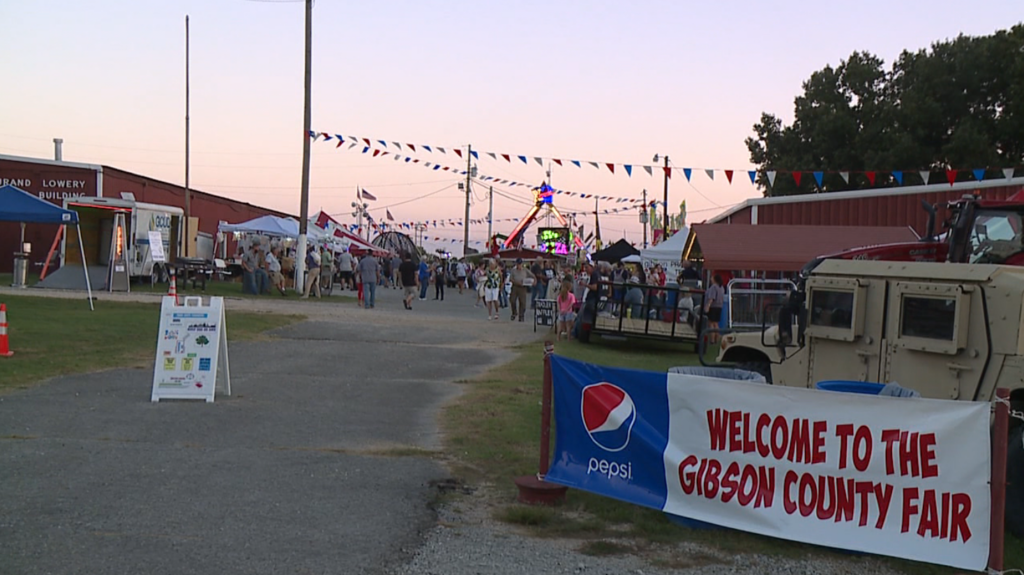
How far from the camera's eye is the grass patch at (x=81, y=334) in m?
13.1

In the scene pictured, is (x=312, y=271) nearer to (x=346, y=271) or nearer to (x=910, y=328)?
(x=346, y=271)

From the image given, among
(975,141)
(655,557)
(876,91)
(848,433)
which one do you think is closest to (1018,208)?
(848,433)

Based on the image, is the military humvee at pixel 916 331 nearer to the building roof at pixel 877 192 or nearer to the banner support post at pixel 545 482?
the banner support post at pixel 545 482

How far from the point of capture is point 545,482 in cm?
720

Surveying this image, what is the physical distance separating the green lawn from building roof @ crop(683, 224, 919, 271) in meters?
10.2

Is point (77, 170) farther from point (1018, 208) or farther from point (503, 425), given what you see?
point (1018, 208)

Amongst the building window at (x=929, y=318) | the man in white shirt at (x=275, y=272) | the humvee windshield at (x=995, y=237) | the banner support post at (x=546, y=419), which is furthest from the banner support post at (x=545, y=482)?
the man in white shirt at (x=275, y=272)

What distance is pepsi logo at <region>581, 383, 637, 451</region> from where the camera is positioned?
22.7ft

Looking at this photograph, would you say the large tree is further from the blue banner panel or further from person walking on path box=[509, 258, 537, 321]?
the blue banner panel

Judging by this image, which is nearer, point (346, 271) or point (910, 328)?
point (910, 328)

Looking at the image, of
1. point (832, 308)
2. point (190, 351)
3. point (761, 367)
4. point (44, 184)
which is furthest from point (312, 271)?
point (832, 308)

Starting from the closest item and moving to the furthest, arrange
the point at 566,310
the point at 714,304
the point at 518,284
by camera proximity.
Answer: the point at 714,304
the point at 566,310
the point at 518,284

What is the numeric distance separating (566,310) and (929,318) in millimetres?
13102

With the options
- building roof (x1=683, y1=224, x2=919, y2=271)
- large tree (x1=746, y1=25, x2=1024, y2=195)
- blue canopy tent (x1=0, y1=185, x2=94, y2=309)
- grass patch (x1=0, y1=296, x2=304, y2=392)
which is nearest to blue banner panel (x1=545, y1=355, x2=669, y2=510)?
grass patch (x1=0, y1=296, x2=304, y2=392)
